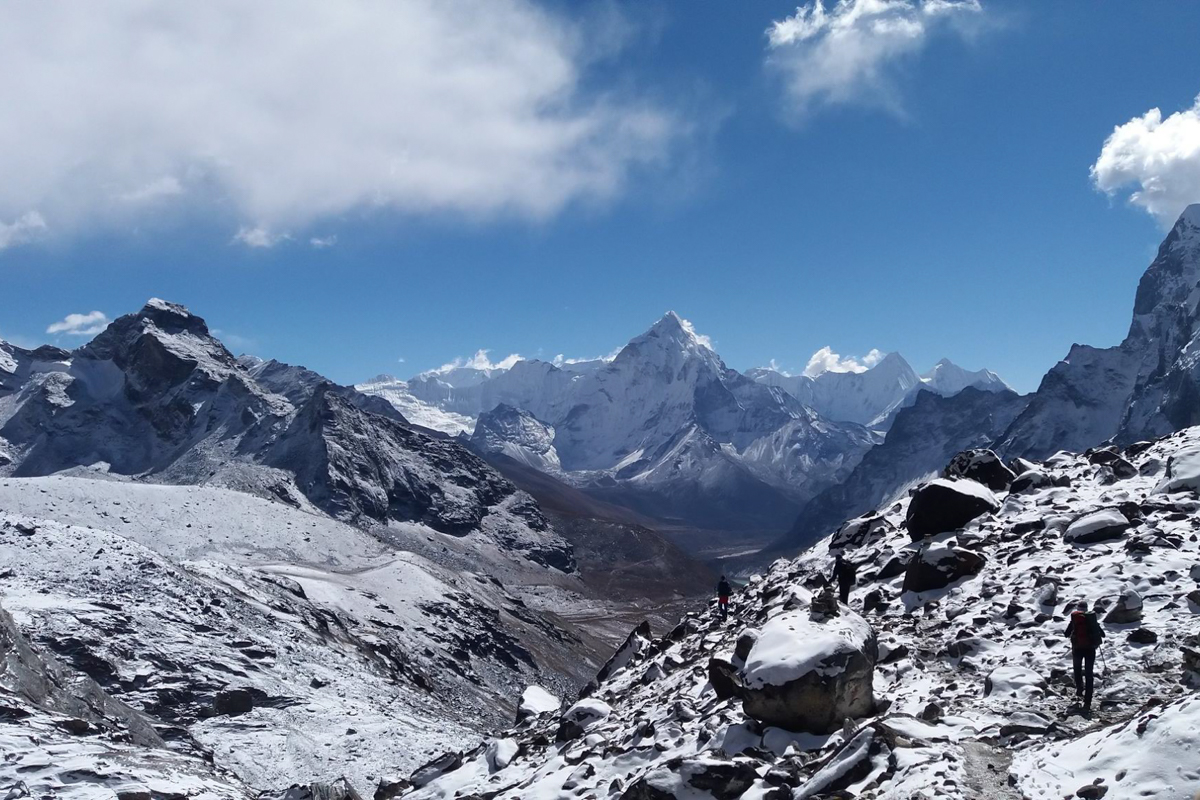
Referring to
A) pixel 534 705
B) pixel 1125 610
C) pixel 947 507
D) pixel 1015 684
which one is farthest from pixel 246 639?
pixel 1125 610

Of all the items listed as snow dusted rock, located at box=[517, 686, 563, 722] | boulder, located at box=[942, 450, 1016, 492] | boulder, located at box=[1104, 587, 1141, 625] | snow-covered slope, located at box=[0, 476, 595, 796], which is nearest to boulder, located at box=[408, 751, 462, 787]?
snow dusted rock, located at box=[517, 686, 563, 722]

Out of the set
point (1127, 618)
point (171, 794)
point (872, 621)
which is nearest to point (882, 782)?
point (1127, 618)

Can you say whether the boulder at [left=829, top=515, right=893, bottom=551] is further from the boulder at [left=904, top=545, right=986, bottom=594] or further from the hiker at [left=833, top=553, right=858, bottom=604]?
the boulder at [left=904, top=545, right=986, bottom=594]

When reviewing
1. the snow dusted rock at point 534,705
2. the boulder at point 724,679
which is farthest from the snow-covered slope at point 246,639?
the boulder at point 724,679

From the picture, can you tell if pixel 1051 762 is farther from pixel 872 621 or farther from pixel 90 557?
pixel 90 557

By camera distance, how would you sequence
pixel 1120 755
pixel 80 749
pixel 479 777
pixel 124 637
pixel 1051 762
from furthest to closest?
pixel 124 637 → pixel 80 749 → pixel 479 777 → pixel 1051 762 → pixel 1120 755

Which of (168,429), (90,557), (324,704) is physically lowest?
(324,704)

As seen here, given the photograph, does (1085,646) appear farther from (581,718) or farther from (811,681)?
(581,718)
